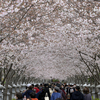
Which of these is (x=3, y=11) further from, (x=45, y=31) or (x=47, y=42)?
(x=47, y=42)

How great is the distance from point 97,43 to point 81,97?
138 inches

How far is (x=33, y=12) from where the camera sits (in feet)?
35.6

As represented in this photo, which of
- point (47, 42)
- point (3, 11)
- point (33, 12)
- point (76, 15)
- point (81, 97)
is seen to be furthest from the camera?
point (47, 42)

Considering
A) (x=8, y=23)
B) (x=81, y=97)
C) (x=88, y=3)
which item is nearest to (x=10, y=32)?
(x=8, y=23)

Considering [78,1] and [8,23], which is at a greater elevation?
[78,1]

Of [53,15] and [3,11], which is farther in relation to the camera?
[53,15]

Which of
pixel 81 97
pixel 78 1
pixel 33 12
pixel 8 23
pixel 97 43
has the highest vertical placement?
pixel 78 1

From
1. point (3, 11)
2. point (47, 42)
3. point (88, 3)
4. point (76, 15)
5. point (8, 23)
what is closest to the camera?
point (3, 11)

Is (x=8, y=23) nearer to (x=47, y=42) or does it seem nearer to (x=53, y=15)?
(x=53, y=15)

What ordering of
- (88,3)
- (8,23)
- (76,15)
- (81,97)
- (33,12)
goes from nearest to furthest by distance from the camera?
(81,97) < (8,23) < (33,12) < (88,3) < (76,15)

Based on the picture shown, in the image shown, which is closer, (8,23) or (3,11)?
(3,11)

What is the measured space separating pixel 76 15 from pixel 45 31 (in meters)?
2.15

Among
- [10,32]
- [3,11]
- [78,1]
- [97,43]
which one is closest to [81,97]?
[97,43]

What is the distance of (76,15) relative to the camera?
40.8 feet
